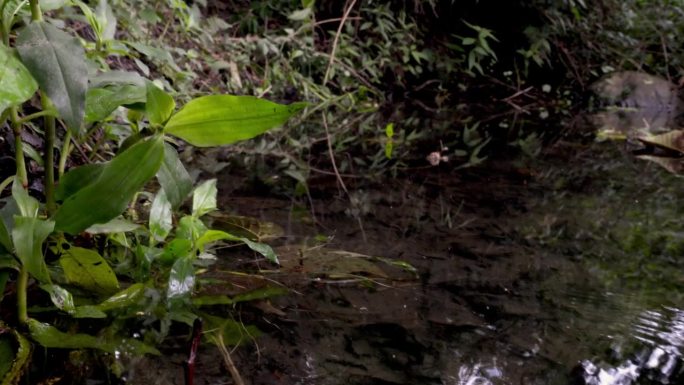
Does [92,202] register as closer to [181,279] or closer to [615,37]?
[181,279]

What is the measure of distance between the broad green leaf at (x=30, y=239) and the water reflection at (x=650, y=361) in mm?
607

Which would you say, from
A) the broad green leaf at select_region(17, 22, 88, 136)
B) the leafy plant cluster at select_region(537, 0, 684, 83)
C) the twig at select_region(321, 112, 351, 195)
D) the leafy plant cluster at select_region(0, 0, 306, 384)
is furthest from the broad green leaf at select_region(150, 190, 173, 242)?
the leafy plant cluster at select_region(537, 0, 684, 83)

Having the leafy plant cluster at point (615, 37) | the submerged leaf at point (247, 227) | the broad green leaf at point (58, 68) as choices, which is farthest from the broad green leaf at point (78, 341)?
the leafy plant cluster at point (615, 37)

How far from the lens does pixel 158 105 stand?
66 cm

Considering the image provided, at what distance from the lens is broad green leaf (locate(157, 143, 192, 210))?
0.70 m

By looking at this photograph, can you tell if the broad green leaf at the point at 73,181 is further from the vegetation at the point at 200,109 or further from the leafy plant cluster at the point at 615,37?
the leafy plant cluster at the point at 615,37

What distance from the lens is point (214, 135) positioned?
687mm

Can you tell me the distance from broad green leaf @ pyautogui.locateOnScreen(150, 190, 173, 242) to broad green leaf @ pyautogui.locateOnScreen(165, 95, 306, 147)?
0.26 meters

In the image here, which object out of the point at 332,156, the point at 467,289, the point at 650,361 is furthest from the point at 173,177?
the point at 332,156

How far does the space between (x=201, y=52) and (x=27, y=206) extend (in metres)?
2.84

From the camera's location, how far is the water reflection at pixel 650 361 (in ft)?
2.32

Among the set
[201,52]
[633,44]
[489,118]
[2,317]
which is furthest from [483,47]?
[2,317]

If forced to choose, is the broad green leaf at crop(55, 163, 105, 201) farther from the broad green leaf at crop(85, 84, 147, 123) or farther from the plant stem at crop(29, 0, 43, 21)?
the plant stem at crop(29, 0, 43, 21)

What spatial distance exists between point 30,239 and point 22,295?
97 mm
